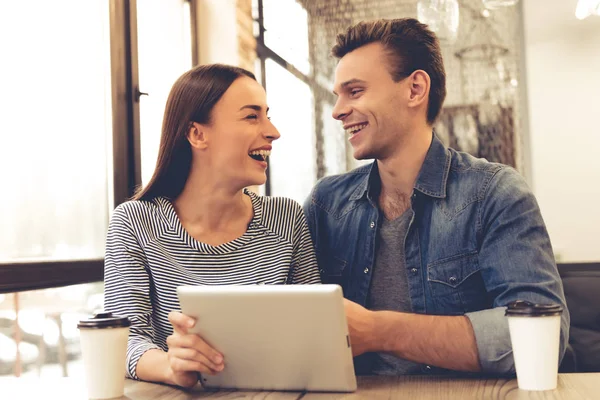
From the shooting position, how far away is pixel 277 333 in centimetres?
106

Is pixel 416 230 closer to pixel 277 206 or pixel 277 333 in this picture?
pixel 277 206

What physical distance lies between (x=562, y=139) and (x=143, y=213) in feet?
8.26

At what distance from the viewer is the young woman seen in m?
1.52

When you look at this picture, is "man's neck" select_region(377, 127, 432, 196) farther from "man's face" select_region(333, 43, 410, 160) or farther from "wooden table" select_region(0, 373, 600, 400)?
"wooden table" select_region(0, 373, 600, 400)

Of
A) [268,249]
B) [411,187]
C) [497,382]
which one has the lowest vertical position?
[497,382]

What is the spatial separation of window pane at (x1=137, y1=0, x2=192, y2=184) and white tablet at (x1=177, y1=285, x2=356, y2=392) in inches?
70.8

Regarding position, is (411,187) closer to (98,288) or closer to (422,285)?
(422,285)

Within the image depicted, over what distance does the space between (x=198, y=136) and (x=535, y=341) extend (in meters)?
1.01

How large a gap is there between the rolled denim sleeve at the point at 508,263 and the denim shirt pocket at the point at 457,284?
34 millimetres

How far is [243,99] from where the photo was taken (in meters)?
1.73

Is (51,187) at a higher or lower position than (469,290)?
higher

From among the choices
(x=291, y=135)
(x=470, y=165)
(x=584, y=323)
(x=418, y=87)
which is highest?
(x=291, y=135)

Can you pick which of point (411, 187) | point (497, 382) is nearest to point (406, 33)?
point (411, 187)

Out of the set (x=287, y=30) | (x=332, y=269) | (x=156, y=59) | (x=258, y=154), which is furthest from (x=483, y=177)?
(x=287, y=30)
